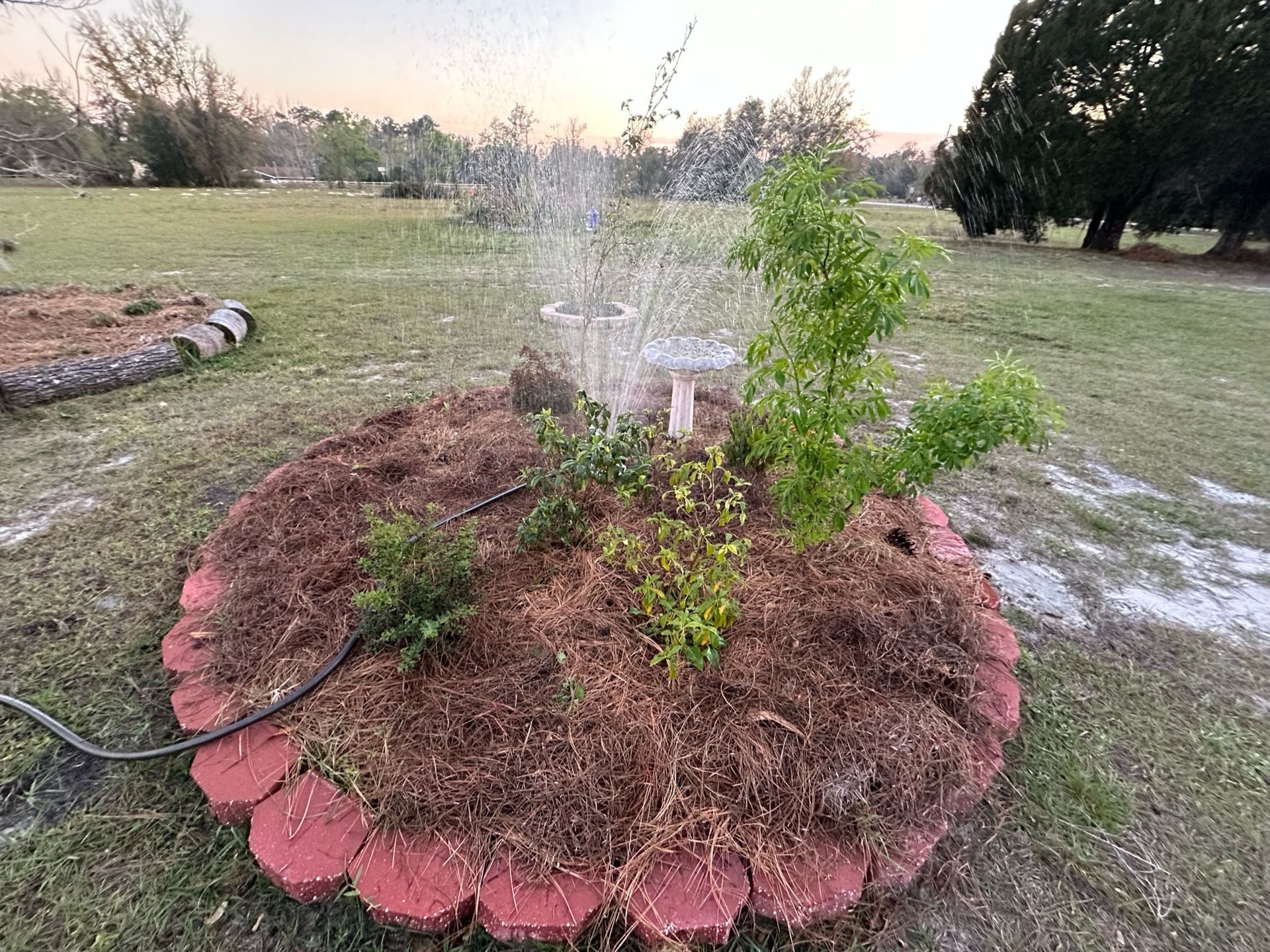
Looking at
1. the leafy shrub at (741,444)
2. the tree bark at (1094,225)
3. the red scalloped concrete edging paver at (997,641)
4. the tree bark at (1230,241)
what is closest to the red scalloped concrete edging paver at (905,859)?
the red scalloped concrete edging paver at (997,641)

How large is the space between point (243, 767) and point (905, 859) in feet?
5.70

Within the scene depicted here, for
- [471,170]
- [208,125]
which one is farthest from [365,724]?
[208,125]

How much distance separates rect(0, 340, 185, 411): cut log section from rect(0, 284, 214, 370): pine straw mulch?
37 centimetres

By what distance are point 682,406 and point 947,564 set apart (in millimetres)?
1449

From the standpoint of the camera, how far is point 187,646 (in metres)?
1.91

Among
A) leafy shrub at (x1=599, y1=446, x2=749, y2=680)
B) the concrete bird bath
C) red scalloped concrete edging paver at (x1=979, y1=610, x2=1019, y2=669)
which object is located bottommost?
red scalloped concrete edging paver at (x1=979, y1=610, x2=1019, y2=669)

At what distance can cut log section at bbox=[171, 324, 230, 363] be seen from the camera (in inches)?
190

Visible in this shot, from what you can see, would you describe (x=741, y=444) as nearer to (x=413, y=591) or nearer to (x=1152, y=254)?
(x=413, y=591)

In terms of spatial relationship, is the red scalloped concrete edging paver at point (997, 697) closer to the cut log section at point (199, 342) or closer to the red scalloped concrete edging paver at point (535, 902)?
the red scalloped concrete edging paver at point (535, 902)

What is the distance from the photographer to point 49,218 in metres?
13.0

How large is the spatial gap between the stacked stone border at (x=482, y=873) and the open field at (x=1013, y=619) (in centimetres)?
9

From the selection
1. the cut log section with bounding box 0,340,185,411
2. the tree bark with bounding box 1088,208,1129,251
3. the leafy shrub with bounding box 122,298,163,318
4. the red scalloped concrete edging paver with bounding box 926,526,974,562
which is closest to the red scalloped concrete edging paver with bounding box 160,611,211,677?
the red scalloped concrete edging paver with bounding box 926,526,974,562

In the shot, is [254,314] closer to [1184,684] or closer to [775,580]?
[775,580]

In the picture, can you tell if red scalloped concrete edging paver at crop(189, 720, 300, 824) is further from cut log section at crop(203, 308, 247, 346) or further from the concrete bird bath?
Result: cut log section at crop(203, 308, 247, 346)
